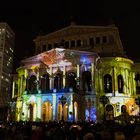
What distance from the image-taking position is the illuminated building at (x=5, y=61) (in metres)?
116

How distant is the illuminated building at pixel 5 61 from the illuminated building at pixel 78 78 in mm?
Answer: 51372

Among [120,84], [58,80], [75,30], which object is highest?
[75,30]

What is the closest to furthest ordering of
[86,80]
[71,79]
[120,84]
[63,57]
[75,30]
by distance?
[86,80], [63,57], [71,79], [120,84], [75,30]

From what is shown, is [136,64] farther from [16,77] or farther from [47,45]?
[16,77]

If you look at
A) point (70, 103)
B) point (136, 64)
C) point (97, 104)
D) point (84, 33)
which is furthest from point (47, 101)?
point (136, 64)

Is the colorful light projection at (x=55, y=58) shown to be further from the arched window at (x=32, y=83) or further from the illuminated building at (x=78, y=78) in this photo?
the arched window at (x=32, y=83)

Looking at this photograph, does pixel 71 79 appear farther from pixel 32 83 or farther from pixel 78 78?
pixel 32 83

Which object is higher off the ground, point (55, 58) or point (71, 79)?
point (55, 58)

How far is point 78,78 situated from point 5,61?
68.9 m

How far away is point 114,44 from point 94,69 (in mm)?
9256

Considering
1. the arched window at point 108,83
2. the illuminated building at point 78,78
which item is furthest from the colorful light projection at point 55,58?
the arched window at point 108,83

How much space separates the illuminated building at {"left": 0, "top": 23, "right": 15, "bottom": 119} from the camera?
11646cm

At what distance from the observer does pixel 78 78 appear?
189ft

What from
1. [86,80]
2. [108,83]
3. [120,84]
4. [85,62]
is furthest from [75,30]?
[120,84]
